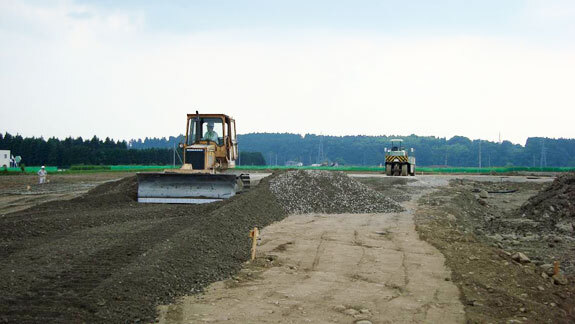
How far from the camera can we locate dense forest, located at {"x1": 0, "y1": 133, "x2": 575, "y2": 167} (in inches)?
3391

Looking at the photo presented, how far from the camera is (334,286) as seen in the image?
311 inches

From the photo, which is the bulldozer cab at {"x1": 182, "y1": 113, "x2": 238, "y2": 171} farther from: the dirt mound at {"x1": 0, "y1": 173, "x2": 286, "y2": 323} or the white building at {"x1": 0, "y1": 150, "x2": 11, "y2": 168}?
the white building at {"x1": 0, "y1": 150, "x2": 11, "y2": 168}

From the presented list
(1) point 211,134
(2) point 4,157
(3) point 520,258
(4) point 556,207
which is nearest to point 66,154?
(2) point 4,157

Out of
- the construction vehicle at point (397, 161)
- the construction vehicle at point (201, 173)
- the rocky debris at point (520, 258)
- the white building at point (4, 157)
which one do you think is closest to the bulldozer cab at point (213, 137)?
the construction vehicle at point (201, 173)

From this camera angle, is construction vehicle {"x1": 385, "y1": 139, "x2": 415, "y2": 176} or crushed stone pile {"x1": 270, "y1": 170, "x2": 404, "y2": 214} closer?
crushed stone pile {"x1": 270, "y1": 170, "x2": 404, "y2": 214}

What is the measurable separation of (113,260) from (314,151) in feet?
501

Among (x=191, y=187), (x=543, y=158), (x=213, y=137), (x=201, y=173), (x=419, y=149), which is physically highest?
(x=419, y=149)

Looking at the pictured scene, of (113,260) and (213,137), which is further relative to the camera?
A: (213,137)

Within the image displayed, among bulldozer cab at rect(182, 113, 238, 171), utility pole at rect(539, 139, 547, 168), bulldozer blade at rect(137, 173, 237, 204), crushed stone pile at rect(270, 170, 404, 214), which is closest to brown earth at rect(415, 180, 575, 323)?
crushed stone pile at rect(270, 170, 404, 214)

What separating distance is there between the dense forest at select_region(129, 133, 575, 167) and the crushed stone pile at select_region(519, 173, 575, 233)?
92.0m

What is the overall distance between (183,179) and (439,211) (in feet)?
28.2

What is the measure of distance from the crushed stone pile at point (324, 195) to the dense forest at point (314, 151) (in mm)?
70673

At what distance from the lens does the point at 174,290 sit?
7.17 meters

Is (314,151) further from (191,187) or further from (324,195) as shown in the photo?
(191,187)
